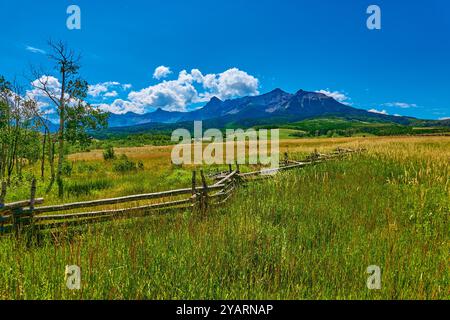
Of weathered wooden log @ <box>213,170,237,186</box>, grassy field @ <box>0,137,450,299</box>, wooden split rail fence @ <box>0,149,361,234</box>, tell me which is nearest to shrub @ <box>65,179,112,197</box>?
wooden split rail fence @ <box>0,149,361,234</box>

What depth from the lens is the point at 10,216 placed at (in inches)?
223

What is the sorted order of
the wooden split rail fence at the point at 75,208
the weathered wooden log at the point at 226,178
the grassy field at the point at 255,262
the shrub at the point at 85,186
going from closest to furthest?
the grassy field at the point at 255,262, the wooden split rail fence at the point at 75,208, the weathered wooden log at the point at 226,178, the shrub at the point at 85,186

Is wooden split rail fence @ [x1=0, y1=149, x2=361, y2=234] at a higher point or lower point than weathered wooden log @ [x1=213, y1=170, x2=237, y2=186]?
lower

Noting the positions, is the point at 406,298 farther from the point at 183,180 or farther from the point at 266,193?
the point at 183,180

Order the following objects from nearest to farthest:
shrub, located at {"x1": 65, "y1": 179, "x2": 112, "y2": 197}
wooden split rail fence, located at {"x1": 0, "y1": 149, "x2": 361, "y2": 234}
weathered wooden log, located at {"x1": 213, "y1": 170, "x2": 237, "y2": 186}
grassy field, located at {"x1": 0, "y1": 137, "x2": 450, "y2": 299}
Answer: grassy field, located at {"x1": 0, "y1": 137, "x2": 450, "y2": 299} < wooden split rail fence, located at {"x1": 0, "y1": 149, "x2": 361, "y2": 234} < weathered wooden log, located at {"x1": 213, "y1": 170, "x2": 237, "y2": 186} < shrub, located at {"x1": 65, "y1": 179, "x2": 112, "y2": 197}

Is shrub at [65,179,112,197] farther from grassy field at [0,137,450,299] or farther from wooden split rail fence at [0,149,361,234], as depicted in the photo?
grassy field at [0,137,450,299]

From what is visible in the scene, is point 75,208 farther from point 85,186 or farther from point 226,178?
point 85,186

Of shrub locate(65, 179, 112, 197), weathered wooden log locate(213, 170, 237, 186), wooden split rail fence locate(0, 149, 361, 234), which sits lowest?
shrub locate(65, 179, 112, 197)

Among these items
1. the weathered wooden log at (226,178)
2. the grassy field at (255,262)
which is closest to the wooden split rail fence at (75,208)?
the weathered wooden log at (226,178)

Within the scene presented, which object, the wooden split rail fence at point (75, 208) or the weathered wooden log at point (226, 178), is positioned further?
the weathered wooden log at point (226, 178)

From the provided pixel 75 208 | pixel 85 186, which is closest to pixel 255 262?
pixel 75 208

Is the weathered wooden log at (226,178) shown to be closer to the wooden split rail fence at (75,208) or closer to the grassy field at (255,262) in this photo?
the wooden split rail fence at (75,208)
